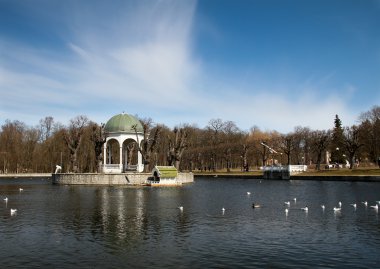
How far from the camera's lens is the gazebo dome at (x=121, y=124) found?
291 ft

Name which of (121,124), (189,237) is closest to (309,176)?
(121,124)

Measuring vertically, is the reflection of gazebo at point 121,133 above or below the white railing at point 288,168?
above

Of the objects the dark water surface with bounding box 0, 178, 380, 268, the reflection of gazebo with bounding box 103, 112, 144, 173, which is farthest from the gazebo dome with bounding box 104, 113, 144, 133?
the dark water surface with bounding box 0, 178, 380, 268

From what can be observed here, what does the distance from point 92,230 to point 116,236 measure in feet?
9.00

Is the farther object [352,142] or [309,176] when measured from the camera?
[352,142]

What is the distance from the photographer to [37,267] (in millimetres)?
17797

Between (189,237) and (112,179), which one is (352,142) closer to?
(112,179)

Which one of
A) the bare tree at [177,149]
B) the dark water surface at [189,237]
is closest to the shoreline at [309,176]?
the bare tree at [177,149]

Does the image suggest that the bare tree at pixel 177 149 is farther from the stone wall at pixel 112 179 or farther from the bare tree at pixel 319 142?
the bare tree at pixel 319 142

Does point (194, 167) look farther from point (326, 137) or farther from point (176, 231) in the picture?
point (176, 231)

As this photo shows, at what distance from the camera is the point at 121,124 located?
291ft

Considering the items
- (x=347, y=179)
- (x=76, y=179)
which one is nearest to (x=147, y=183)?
(x=76, y=179)

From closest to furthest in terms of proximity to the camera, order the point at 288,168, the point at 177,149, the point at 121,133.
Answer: the point at 177,149 → the point at 121,133 → the point at 288,168

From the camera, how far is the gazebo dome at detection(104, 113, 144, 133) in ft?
291
